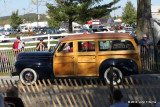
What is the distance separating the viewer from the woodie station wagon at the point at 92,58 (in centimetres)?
966

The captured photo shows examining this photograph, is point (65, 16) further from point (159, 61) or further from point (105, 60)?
point (105, 60)

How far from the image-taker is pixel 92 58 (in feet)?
32.0

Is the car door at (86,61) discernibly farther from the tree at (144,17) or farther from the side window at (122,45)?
the tree at (144,17)

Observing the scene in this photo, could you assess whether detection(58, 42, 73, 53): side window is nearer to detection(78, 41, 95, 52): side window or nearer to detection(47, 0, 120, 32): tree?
detection(78, 41, 95, 52): side window

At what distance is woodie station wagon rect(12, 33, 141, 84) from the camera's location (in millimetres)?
9664

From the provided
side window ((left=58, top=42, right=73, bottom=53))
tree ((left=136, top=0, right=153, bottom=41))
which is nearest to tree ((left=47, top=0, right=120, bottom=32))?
tree ((left=136, top=0, right=153, bottom=41))

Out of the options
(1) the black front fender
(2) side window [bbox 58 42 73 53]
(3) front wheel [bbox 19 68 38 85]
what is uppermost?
(2) side window [bbox 58 42 73 53]

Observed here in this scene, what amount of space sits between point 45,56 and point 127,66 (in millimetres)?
3031

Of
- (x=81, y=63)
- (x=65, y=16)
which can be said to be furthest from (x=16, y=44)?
(x=65, y=16)

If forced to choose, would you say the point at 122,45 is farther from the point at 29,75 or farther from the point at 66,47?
the point at 29,75

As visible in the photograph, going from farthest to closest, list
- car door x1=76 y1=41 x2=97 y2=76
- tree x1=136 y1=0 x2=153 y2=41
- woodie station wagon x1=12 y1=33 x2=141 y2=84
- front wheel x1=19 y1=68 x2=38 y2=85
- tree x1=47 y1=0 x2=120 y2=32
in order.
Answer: tree x1=47 y1=0 x2=120 y2=32 → tree x1=136 y1=0 x2=153 y2=41 → front wheel x1=19 y1=68 x2=38 y2=85 → car door x1=76 y1=41 x2=97 y2=76 → woodie station wagon x1=12 y1=33 x2=141 y2=84

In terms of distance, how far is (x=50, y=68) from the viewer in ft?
32.8

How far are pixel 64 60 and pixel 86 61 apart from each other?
81 cm

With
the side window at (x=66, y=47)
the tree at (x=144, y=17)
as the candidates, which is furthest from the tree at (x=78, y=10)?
the side window at (x=66, y=47)
